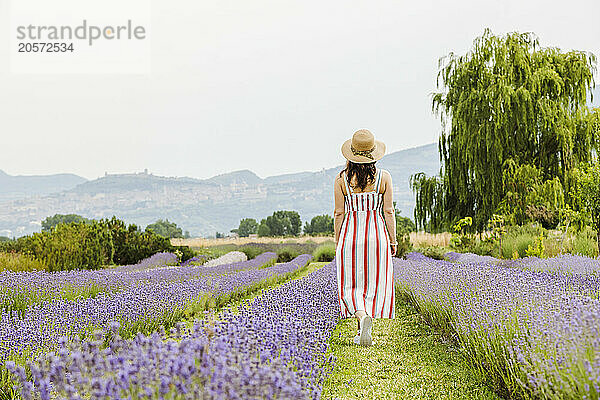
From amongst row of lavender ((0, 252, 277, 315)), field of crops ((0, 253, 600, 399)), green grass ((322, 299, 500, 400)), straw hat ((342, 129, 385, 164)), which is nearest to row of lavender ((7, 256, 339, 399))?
field of crops ((0, 253, 600, 399))

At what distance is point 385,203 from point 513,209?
10450 millimetres

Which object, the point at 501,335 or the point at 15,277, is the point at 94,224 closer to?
the point at 15,277

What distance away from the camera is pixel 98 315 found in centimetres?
405

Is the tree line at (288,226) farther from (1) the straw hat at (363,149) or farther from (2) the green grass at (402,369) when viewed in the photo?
(1) the straw hat at (363,149)

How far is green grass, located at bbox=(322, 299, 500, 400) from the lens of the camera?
3352mm

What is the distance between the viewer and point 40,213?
116 m

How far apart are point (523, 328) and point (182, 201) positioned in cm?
12930

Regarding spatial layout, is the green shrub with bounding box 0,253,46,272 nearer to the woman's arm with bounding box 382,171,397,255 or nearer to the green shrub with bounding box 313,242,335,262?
the woman's arm with bounding box 382,171,397,255

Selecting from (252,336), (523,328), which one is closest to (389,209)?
(523,328)

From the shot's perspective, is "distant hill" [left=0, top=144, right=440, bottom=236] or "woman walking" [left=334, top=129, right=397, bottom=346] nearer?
"woman walking" [left=334, top=129, right=397, bottom=346]

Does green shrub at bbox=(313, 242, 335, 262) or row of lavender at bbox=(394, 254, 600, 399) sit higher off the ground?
row of lavender at bbox=(394, 254, 600, 399)

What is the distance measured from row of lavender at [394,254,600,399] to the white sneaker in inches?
23.7

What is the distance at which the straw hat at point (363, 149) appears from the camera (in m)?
4.45

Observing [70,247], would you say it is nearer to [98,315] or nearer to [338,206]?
[98,315]
